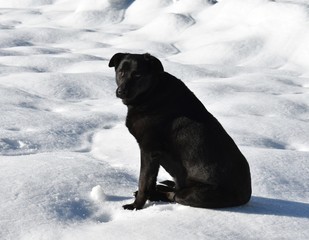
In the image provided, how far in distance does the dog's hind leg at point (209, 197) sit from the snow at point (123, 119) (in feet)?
0.17

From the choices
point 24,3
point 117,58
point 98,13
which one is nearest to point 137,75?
point 117,58

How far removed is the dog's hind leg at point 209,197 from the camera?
11.4 feet

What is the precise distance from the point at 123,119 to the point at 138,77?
3378 millimetres

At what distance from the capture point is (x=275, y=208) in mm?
3691

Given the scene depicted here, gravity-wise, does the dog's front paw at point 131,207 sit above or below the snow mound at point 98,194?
above

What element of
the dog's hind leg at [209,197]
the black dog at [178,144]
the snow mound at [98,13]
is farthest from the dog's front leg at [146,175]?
the snow mound at [98,13]

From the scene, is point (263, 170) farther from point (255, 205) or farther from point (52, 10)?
point (52, 10)

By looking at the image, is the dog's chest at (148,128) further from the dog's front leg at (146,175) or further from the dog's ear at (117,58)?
the dog's ear at (117,58)

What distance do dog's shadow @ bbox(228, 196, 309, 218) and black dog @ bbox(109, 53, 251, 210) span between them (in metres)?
0.09

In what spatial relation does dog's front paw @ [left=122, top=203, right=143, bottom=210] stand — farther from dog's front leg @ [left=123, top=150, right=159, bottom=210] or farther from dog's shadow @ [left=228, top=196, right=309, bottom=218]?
dog's shadow @ [left=228, top=196, right=309, bottom=218]

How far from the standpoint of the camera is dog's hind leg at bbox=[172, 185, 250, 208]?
3.48 m

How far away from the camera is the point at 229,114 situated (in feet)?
24.2

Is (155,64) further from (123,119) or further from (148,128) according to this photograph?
(123,119)

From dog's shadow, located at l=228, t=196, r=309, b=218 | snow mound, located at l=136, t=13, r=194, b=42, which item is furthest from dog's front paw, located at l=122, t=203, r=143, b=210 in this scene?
snow mound, located at l=136, t=13, r=194, b=42
